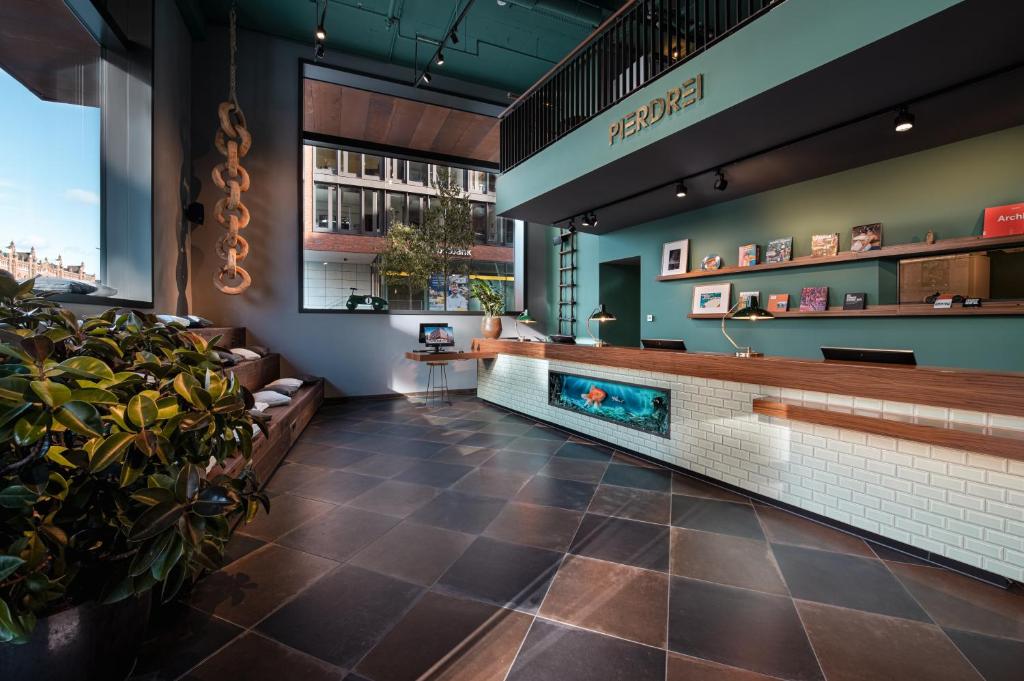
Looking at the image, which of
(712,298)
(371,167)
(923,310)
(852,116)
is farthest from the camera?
(371,167)

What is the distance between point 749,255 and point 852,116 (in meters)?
2.08

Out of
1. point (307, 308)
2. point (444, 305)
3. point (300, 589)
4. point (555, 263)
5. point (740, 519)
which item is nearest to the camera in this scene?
point (300, 589)

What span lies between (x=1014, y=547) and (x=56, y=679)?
380 centimetres

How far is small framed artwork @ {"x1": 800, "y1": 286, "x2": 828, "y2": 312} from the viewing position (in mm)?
4559

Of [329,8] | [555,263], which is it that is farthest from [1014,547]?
[329,8]

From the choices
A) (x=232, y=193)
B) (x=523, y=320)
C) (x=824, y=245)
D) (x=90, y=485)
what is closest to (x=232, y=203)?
(x=232, y=193)

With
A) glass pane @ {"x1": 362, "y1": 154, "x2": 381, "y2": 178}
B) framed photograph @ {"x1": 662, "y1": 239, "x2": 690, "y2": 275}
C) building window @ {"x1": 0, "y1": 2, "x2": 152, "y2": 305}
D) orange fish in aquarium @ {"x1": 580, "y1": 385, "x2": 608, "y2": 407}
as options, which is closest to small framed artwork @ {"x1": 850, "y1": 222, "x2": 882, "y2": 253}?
framed photograph @ {"x1": 662, "y1": 239, "x2": 690, "y2": 275}

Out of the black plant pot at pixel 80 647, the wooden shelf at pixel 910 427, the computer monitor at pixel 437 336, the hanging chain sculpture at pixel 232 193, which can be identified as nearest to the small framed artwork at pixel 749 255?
the wooden shelf at pixel 910 427

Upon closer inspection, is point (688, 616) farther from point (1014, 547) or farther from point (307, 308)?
point (307, 308)

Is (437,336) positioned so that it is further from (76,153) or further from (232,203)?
(76,153)

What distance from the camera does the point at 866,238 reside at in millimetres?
4246

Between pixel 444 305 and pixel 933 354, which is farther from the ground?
pixel 444 305

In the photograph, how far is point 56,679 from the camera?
1.24 metres

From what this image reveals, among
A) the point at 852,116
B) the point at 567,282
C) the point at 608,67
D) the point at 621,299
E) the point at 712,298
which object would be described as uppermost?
the point at 608,67
